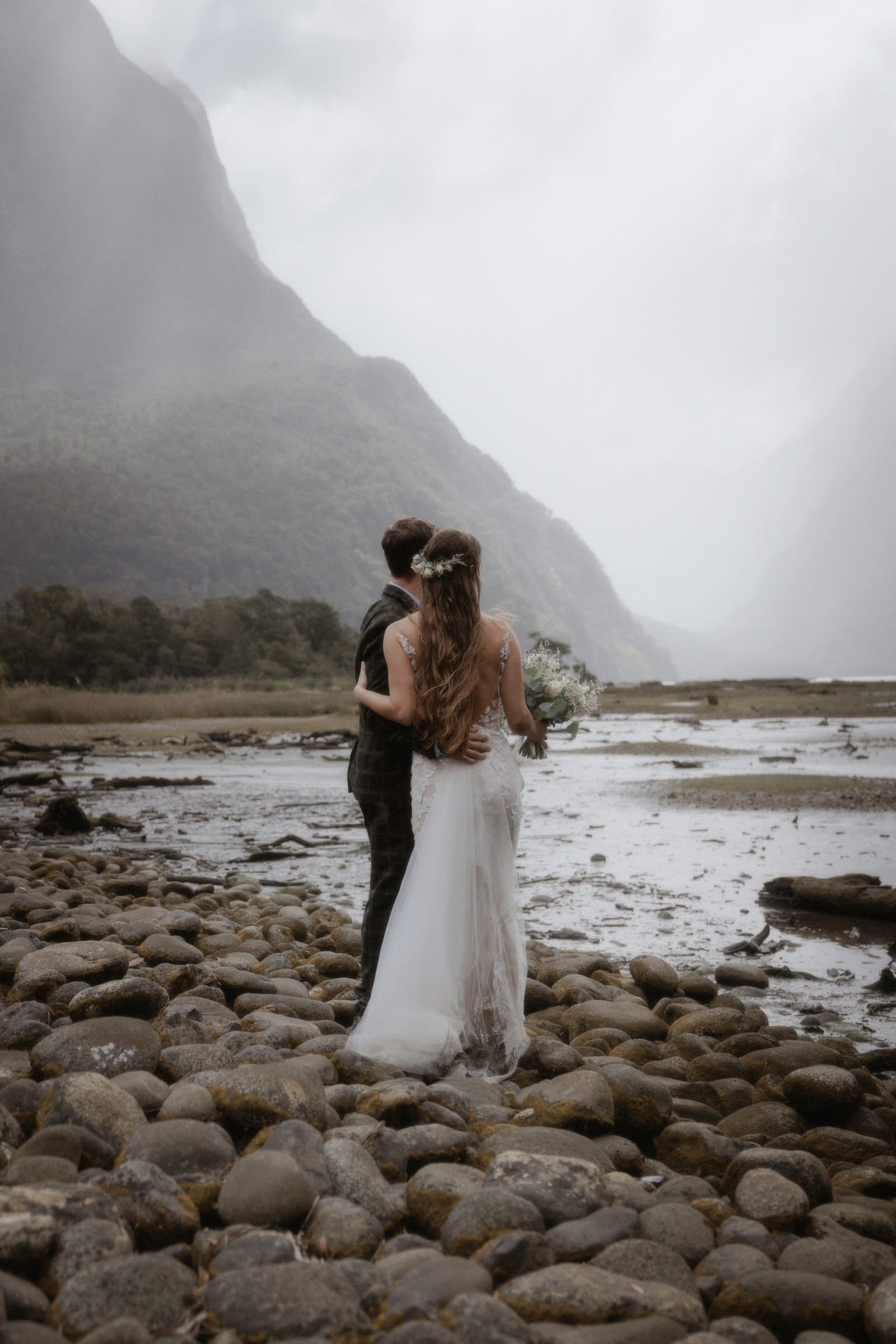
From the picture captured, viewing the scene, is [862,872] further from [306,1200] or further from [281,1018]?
[306,1200]

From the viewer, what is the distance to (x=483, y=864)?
510cm

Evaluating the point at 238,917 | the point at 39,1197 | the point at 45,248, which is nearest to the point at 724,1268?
Result: the point at 39,1197

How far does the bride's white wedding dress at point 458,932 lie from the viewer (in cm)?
474

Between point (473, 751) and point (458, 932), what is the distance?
0.99 metres

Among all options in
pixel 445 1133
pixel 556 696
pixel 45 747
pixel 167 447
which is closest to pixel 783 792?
pixel 556 696

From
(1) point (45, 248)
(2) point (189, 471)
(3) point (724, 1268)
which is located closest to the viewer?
(3) point (724, 1268)

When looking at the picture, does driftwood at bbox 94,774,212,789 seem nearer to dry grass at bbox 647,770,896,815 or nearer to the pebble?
dry grass at bbox 647,770,896,815

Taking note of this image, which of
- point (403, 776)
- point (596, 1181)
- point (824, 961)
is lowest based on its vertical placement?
point (824, 961)

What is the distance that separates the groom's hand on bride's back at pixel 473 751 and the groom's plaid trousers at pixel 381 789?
43cm

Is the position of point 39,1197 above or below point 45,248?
below

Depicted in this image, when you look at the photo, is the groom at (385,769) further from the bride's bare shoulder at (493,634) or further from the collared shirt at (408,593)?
the bride's bare shoulder at (493,634)

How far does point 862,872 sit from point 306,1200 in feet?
31.8

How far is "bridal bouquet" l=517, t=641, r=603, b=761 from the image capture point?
5.65 meters

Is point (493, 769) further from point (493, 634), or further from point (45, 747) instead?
point (45, 747)
